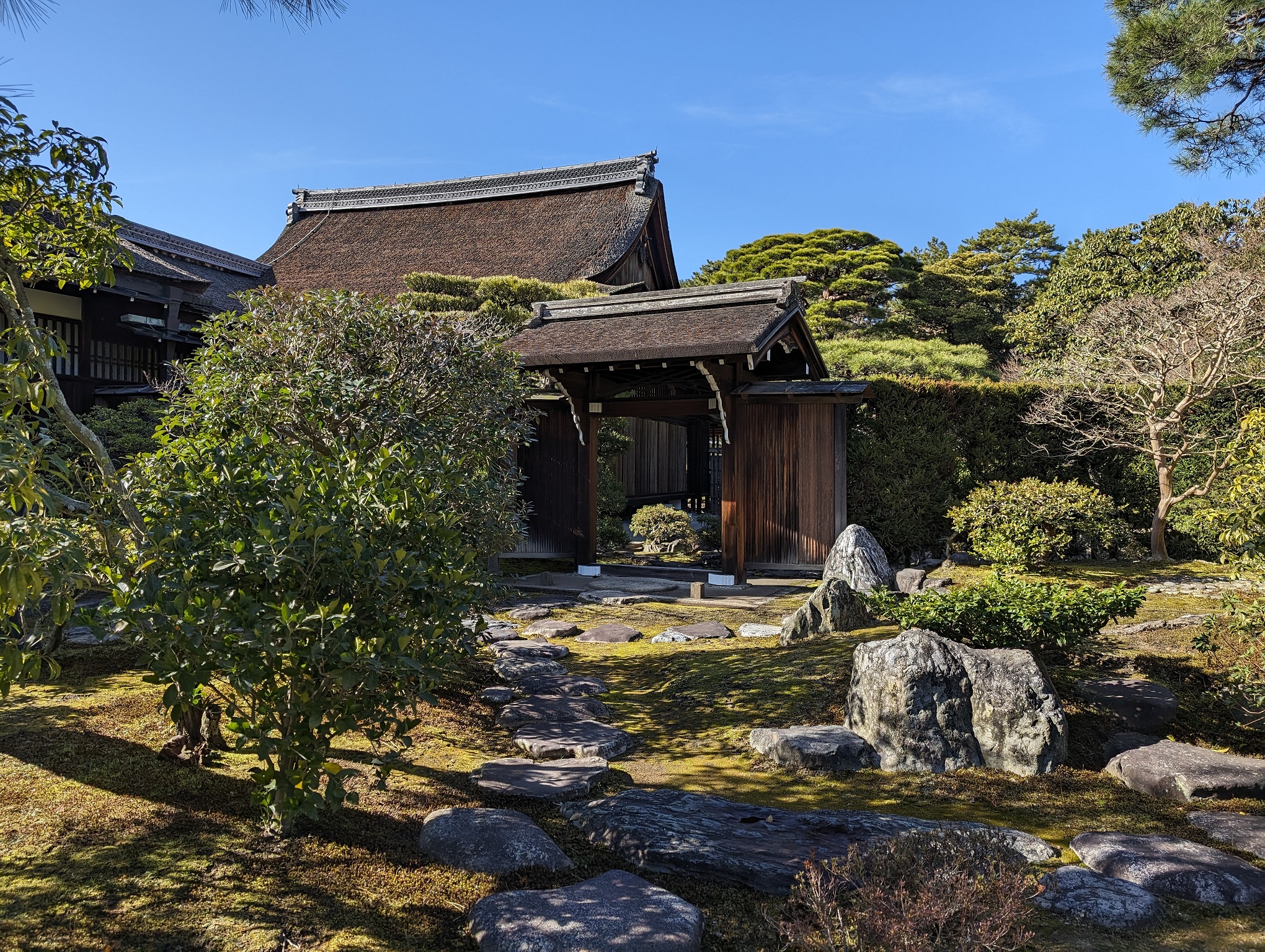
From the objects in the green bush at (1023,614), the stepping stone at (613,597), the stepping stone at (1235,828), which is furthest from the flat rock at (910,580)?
the stepping stone at (1235,828)

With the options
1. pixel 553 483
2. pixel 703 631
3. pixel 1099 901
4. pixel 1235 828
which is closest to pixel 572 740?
pixel 1099 901

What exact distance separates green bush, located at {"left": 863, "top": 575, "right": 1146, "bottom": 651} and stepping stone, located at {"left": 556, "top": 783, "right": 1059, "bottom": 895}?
1.98 meters

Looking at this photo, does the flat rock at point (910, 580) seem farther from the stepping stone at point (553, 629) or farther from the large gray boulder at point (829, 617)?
the stepping stone at point (553, 629)

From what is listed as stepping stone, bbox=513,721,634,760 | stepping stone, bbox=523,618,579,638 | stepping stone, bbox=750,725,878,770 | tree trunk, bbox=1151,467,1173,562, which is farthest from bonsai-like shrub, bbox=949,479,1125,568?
stepping stone, bbox=513,721,634,760

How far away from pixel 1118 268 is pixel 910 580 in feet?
45.2

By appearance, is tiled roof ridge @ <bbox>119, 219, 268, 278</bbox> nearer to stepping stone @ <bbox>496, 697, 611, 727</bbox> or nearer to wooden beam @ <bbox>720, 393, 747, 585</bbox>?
wooden beam @ <bbox>720, 393, 747, 585</bbox>

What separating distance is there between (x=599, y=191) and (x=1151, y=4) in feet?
55.4

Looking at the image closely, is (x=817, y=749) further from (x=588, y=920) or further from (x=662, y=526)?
(x=662, y=526)

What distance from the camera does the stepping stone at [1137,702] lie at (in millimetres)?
5691

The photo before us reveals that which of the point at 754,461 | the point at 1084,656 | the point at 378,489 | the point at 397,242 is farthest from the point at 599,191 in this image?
the point at 378,489

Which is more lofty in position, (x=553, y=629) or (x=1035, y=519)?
(x=1035, y=519)

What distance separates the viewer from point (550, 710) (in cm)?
632

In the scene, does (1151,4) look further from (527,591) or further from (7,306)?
(7,306)

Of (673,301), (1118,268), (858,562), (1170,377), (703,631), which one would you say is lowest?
(703,631)
